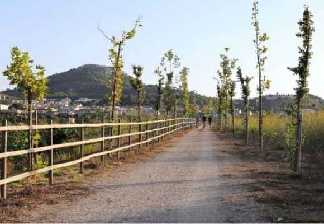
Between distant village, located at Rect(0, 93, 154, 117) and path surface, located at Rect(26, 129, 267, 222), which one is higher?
distant village, located at Rect(0, 93, 154, 117)

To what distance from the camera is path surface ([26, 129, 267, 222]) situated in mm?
9125

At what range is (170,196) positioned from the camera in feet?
37.1

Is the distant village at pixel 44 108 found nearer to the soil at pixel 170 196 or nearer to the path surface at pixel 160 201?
the soil at pixel 170 196

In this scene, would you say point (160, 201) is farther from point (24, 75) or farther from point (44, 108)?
point (44, 108)

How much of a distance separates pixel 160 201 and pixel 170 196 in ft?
2.22

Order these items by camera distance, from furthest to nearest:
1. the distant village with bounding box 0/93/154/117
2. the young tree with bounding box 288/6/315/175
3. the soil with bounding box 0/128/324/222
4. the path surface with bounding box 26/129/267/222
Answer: the distant village with bounding box 0/93/154/117, the young tree with bounding box 288/6/315/175, the soil with bounding box 0/128/324/222, the path surface with bounding box 26/129/267/222

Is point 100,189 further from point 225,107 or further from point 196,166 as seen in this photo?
point 225,107

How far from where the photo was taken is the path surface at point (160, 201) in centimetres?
912

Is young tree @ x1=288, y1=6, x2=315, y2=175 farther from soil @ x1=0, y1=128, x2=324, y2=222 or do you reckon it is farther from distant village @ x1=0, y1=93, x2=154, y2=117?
distant village @ x1=0, y1=93, x2=154, y2=117

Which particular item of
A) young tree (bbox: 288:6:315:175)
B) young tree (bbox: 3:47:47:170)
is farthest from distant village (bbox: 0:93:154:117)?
young tree (bbox: 288:6:315:175)

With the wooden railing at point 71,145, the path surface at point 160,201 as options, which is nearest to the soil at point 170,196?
the path surface at point 160,201

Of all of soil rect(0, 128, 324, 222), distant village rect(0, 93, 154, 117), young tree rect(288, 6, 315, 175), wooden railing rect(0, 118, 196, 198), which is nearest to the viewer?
soil rect(0, 128, 324, 222)

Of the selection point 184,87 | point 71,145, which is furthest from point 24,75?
point 184,87

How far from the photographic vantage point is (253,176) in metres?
15.3
